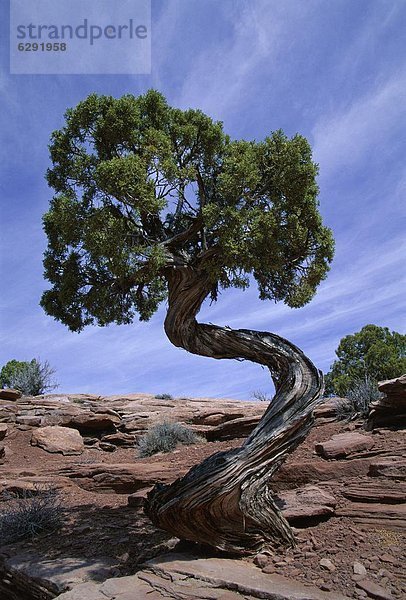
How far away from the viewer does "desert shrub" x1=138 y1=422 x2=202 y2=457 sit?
46.7 feet

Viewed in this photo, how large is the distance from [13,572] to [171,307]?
4808 millimetres

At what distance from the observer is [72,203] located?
769cm

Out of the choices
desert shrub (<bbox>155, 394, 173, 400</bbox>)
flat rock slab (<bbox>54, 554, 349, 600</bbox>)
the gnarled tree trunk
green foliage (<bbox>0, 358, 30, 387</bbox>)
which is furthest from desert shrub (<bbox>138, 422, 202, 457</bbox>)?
green foliage (<bbox>0, 358, 30, 387</bbox>)

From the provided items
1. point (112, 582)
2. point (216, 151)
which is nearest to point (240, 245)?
point (216, 151)

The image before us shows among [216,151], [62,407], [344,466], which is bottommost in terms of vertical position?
[344,466]

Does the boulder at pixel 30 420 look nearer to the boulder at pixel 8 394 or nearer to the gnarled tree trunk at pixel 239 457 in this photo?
the boulder at pixel 8 394

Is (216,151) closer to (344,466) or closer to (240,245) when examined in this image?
(240,245)

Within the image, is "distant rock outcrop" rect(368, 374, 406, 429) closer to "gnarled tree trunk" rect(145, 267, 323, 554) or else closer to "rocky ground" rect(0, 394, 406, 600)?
"rocky ground" rect(0, 394, 406, 600)

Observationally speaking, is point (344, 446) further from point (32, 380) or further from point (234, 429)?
point (32, 380)

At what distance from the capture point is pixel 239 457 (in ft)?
21.7

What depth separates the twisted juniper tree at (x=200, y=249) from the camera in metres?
6.56

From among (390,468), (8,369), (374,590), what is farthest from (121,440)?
(8,369)

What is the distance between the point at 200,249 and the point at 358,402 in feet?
24.4

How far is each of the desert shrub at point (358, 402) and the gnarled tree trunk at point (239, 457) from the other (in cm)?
629
